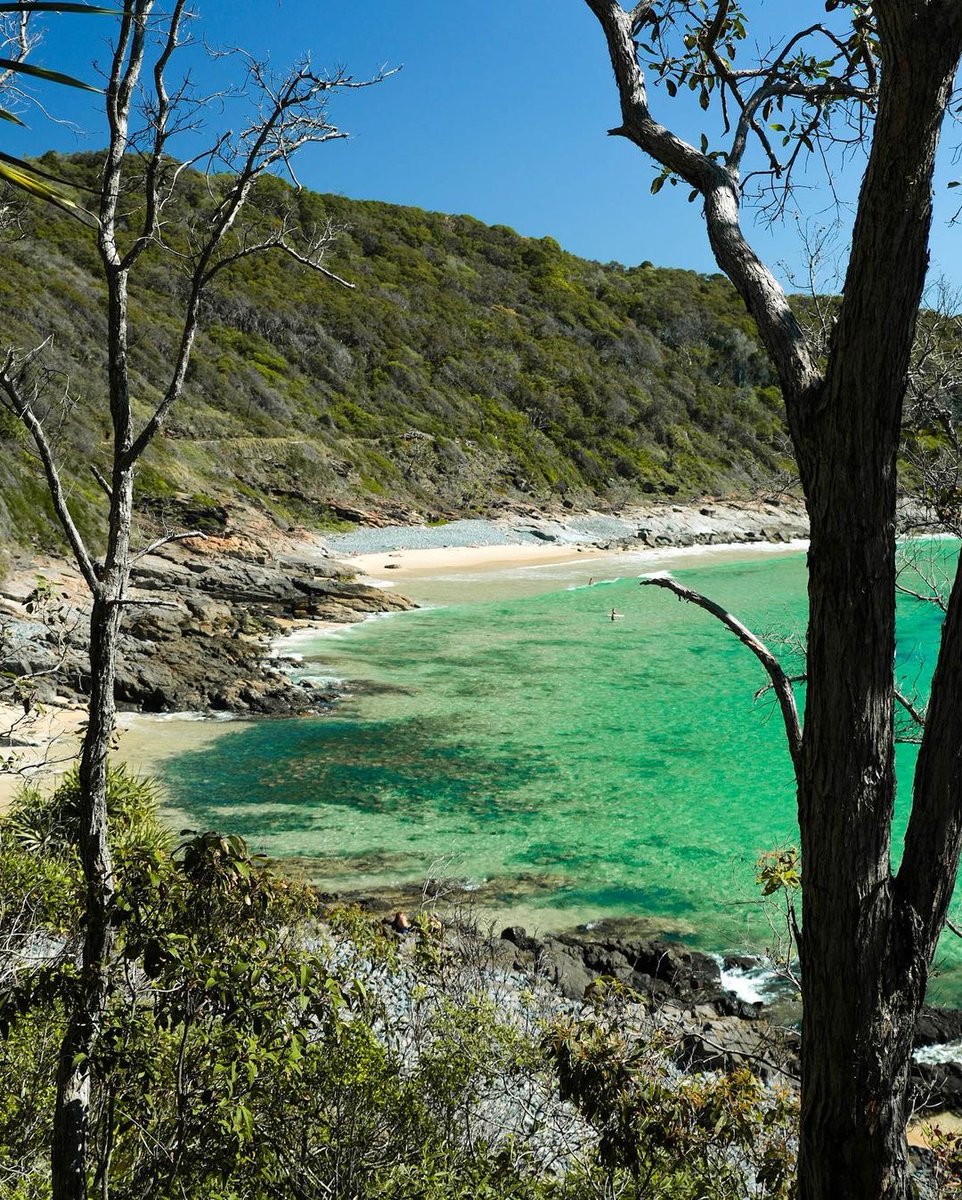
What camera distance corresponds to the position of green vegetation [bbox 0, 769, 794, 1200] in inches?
139

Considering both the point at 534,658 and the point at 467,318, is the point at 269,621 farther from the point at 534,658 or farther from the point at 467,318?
the point at 467,318

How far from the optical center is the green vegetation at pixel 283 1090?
3.54 metres

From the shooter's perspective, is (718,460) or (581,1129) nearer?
(581,1129)

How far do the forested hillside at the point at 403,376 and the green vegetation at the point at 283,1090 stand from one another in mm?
22391

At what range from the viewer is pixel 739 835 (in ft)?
42.2

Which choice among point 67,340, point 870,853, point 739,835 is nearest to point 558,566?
point 67,340

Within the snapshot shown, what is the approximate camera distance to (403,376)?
5656 centimetres

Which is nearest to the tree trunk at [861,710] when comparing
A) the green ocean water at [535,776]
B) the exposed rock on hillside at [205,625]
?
the green ocean water at [535,776]

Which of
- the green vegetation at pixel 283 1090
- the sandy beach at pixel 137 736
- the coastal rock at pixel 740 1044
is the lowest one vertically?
the coastal rock at pixel 740 1044

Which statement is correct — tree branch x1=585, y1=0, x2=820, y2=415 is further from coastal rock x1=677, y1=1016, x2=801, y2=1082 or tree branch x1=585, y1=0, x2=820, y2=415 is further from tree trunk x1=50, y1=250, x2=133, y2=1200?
coastal rock x1=677, y1=1016, x2=801, y2=1082

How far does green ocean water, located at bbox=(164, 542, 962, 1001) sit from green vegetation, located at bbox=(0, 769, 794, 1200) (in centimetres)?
277

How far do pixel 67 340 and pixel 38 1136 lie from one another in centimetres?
4028

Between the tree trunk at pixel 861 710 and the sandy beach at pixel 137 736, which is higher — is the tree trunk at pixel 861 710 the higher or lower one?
the higher one

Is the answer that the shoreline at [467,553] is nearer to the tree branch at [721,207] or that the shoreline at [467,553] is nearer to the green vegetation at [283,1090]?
the green vegetation at [283,1090]
